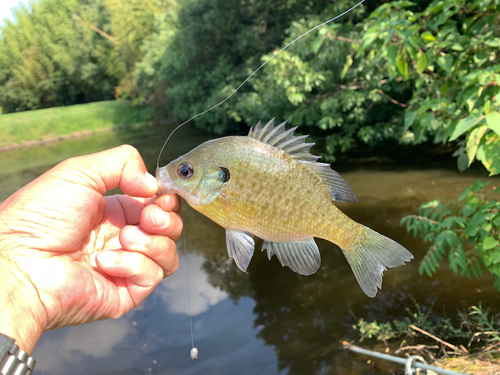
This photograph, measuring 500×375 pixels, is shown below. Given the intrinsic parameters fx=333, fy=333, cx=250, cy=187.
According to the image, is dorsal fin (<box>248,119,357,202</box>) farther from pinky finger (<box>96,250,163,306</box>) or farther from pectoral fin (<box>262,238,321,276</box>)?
pinky finger (<box>96,250,163,306</box>)

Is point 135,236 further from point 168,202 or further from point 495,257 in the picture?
point 495,257

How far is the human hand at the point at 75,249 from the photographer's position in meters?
1.54

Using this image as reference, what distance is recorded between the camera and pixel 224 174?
1407 mm

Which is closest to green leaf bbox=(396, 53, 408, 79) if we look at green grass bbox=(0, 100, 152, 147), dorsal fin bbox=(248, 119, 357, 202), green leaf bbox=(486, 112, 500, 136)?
green leaf bbox=(486, 112, 500, 136)

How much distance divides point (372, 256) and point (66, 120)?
36653mm

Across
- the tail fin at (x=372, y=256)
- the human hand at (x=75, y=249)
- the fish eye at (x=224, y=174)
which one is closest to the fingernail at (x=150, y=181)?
the human hand at (x=75, y=249)

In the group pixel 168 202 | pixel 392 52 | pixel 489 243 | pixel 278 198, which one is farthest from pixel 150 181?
pixel 489 243

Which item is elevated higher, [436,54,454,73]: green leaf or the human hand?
[436,54,454,73]: green leaf

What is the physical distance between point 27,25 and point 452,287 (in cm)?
5145

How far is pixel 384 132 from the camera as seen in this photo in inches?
403

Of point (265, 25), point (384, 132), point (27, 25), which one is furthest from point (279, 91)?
point (27, 25)

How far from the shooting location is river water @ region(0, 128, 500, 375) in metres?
5.29

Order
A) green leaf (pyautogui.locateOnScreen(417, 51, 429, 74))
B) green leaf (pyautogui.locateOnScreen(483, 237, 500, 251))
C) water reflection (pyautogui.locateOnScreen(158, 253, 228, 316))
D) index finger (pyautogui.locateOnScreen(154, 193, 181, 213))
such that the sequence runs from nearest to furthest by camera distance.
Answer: index finger (pyautogui.locateOnScreen(154, 193, 181, 213)) → green leaf (pyautogui.locateOnScreen(483, 237, 500, 251)) → green leaf (pyautogui.locateOnScreen(417, 51, 429, 74)) → water reflection (pyautogui.locateOnScreen(158, 253, 228, 316))

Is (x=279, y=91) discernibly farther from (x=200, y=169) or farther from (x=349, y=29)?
(x=200, y=169)
